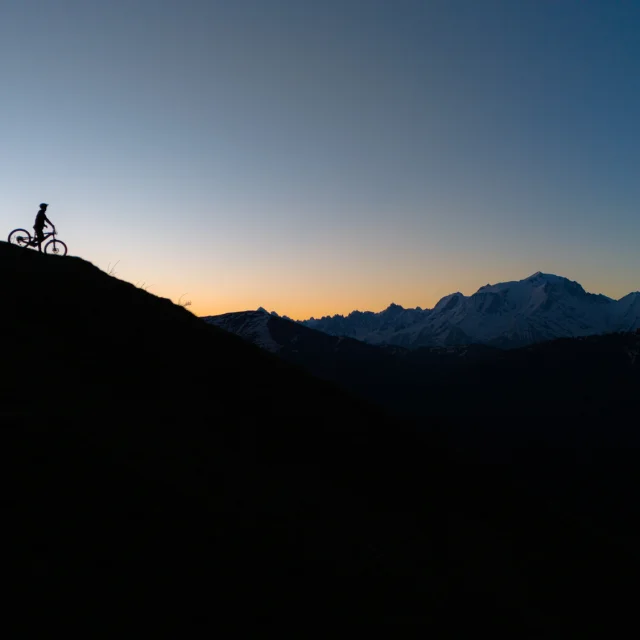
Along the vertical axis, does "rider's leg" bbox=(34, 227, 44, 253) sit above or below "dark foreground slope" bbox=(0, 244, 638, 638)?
above

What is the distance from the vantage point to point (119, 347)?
23.4 meters

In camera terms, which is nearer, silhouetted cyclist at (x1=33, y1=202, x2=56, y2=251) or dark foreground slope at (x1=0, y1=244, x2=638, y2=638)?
dark foreground slope at (x1=0, y1=244, x2=638, y2=638)

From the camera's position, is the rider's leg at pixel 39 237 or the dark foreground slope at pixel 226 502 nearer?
the dark foreground slope at pixel 226 502

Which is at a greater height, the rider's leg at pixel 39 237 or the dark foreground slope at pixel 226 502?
the rider's leg at pixel 39 237

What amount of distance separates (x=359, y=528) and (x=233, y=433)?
6.78 meters

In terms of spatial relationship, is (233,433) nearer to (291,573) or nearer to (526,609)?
(291,573)

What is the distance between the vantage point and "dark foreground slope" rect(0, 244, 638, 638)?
10930mm

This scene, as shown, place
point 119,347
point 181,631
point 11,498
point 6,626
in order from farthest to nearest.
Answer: point 119,347, point 11,498, point 181,631, point 6,626

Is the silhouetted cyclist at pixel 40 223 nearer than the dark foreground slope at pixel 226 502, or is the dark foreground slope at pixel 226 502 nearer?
the dark foreground slope at pixel 226 502

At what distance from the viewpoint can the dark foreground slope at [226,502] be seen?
1093 cm

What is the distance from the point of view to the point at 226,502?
15203 millimetres

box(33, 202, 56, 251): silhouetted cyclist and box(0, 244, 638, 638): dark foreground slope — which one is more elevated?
box(33, 202, 56, 251): silhouetted cyclist

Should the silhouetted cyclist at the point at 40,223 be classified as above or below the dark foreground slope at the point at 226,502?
above

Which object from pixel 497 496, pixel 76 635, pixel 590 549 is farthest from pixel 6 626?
pixel 590 549
